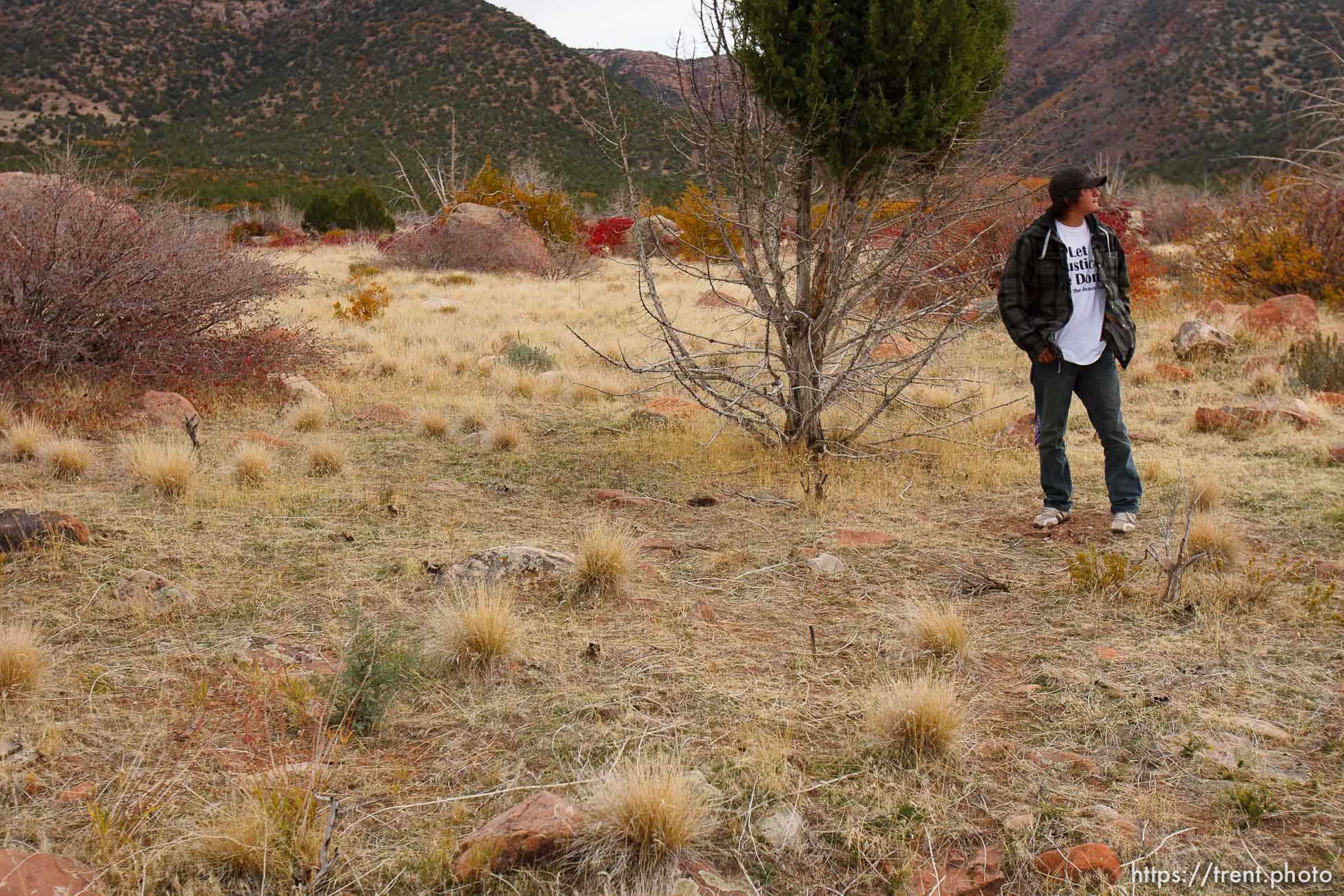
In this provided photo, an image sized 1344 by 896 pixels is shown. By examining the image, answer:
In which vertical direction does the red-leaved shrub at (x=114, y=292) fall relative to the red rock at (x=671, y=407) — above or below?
above

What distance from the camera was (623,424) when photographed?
7738 millimetres

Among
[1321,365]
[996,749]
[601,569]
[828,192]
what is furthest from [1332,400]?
[601,569]

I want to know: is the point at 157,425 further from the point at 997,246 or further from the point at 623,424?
the point at 997,246

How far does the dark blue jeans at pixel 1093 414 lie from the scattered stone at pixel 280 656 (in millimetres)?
3608

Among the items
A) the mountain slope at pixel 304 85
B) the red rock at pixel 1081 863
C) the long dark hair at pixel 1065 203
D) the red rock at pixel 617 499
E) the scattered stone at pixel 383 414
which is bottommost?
the red rock at pixel 617 499

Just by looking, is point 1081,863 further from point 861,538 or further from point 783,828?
point 861,538

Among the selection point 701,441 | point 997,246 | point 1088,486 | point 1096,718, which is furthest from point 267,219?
point 1096,718

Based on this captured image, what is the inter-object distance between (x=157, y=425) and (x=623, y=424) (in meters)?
3.60

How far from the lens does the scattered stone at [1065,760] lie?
8.15 ft

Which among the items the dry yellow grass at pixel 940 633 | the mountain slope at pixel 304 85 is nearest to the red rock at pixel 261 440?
the dry yellow grass at pixel 940 633

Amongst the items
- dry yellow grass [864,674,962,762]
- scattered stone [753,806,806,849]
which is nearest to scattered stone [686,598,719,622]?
dry yellow grass [864,674,962,762]

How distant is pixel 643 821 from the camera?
2088mm

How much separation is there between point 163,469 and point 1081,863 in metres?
4.98

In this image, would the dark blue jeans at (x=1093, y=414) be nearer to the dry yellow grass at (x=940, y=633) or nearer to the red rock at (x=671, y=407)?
the dry yellow grass at (x=940, y=633)
